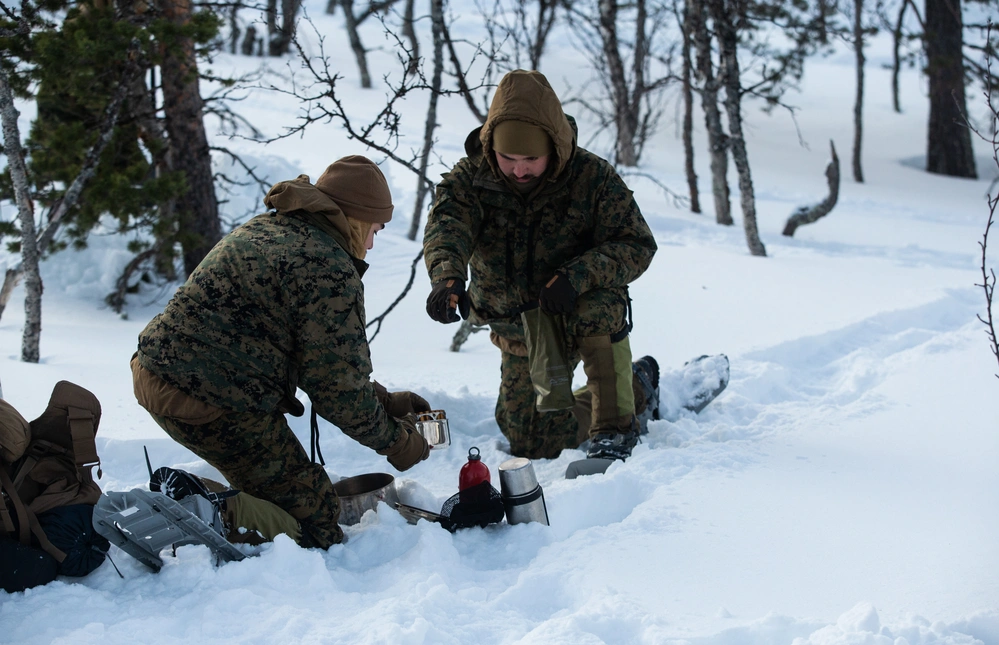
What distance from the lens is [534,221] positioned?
3.90 metres

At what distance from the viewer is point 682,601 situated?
2570 millimetres

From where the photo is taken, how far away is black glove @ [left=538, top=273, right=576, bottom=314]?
3.62 meters

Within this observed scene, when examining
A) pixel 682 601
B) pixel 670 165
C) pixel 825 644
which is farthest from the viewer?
pixel 670 165

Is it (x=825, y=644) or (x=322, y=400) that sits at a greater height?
(x=322, y=400)

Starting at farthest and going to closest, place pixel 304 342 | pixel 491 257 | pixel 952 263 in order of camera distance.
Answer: pixel 952 263 → pixel 491 257 → pixel 304 342

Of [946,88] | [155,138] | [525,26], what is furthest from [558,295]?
[946,88]

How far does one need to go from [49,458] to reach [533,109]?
2.26 m

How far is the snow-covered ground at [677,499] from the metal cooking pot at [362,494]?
69 millimetres

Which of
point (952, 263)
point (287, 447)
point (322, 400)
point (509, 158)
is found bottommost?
point (952, 263)

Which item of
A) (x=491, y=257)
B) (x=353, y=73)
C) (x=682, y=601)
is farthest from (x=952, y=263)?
(x=353, y=73)

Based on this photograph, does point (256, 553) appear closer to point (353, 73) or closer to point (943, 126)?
point (943, 126)

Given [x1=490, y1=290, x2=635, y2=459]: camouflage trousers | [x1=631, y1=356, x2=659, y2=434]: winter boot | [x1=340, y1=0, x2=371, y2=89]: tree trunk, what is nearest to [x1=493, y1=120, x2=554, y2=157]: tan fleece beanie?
[x1=490, y1=290, x2=635, y2=459]: camouflage trousers

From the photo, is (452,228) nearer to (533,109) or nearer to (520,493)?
(533,109)

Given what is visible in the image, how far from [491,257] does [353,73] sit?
1888 cm
